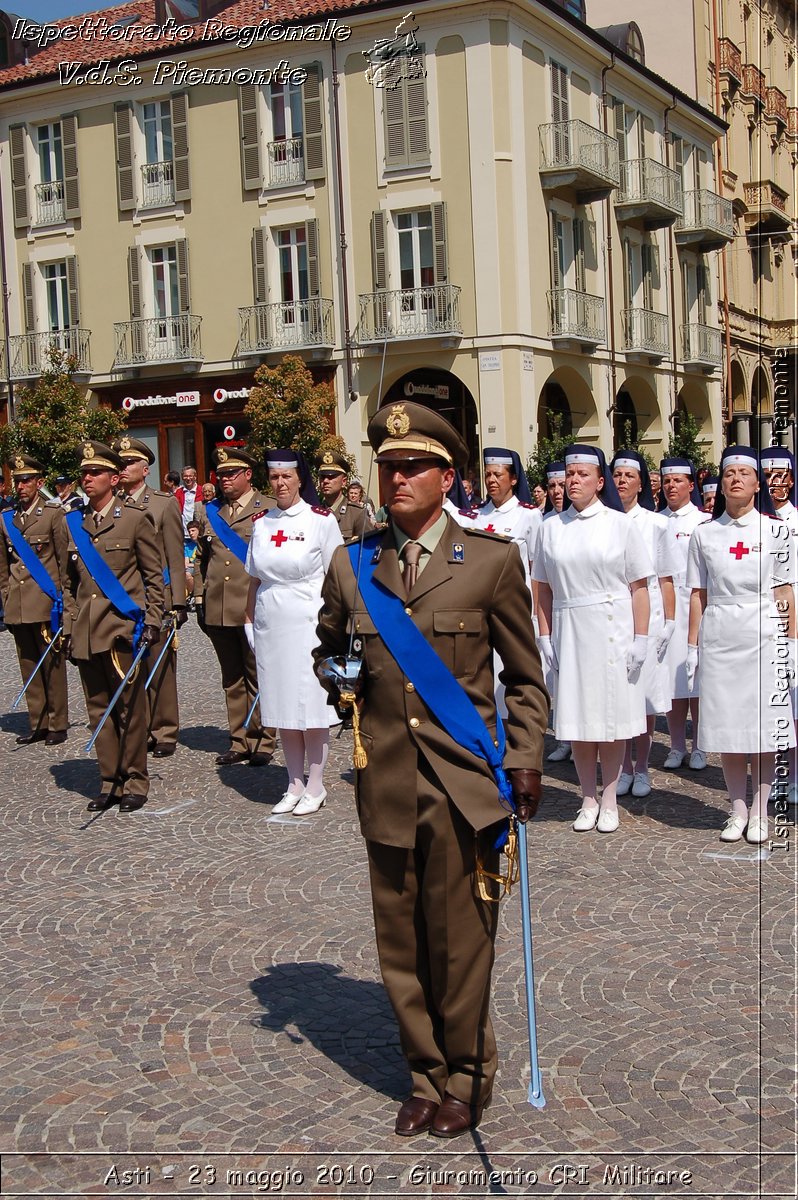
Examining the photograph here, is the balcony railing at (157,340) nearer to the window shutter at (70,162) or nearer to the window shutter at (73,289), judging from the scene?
the window shutter at (73,289)

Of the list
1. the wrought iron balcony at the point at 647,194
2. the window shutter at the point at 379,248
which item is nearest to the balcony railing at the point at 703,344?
the wrought iron balcony at the point at 647,194

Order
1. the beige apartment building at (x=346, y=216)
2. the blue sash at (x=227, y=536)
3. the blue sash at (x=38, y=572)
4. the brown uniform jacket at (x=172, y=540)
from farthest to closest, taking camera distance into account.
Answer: the beige apartment building at (x=346, y=216) → the blue sash at (x=38, y=572) → the blue sash at (x=227, y=536) → the brown uniform jacket at (x=172, y=540)

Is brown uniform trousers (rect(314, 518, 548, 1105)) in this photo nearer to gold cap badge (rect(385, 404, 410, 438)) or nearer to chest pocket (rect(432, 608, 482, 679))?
chest pocket (rect(432, 608, 482, 679))

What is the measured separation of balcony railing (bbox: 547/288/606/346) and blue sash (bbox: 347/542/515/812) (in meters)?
27.3

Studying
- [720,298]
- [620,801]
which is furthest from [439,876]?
[720,298]

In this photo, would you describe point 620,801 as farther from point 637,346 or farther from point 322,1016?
point 637,346

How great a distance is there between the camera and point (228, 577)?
34.0 ft

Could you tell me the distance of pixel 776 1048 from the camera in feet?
15.2

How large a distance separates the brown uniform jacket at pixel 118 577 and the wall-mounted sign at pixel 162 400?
78.2 feet

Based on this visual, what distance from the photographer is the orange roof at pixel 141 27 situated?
2984cm

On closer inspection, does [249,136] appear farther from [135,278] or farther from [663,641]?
[663,641]

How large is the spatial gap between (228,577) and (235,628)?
0.40 m

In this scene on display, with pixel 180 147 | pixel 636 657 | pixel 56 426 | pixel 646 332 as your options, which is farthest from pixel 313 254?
pixel 636 657

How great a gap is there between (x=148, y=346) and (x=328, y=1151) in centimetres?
3039
